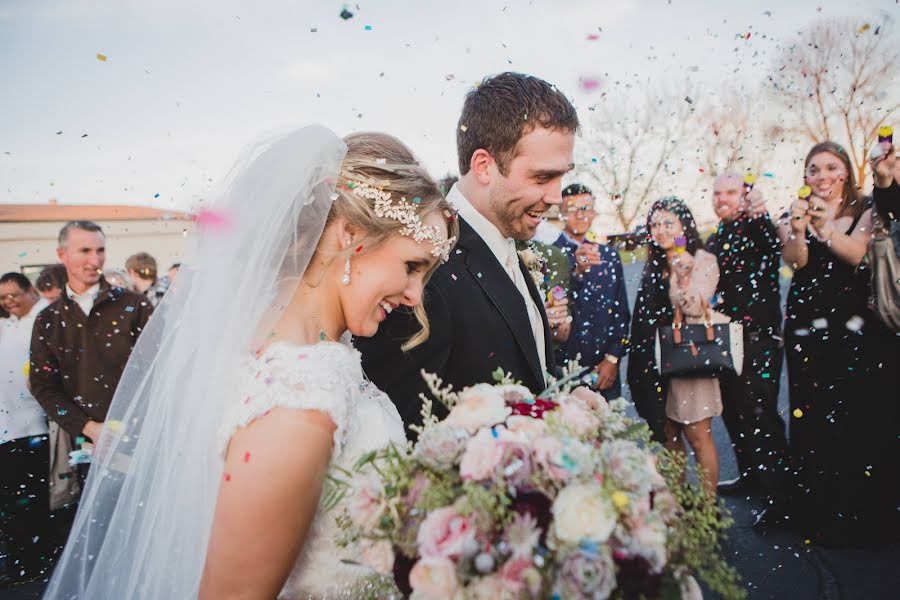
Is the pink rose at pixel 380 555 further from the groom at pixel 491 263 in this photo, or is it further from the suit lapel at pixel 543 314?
the suit lapel at pixel 543 314

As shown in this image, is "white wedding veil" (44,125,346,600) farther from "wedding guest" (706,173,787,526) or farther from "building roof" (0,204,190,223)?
"building roof" (0,204,190,223)

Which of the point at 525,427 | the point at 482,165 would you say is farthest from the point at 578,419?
the point at 482,165

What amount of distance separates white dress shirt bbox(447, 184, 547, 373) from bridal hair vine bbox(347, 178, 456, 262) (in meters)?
0.74

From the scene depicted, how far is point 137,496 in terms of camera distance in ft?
6.54

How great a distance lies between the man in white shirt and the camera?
492cm

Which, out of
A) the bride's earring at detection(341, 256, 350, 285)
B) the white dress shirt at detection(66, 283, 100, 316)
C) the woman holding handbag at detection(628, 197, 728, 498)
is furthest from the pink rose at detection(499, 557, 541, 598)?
the white dress shirt at detection(66, 283, 100, 316)

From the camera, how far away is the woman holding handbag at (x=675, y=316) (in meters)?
4.45

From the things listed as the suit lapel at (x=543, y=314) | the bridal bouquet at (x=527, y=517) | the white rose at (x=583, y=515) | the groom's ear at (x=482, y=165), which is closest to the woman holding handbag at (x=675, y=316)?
the suit lapel at (x=543, y=314)

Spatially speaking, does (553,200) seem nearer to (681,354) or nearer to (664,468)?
(664,468)

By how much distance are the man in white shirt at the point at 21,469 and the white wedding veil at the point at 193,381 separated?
3.62m

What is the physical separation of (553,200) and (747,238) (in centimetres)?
257

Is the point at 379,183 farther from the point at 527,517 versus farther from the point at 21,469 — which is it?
the point at 21,469

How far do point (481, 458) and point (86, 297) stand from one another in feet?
15.4

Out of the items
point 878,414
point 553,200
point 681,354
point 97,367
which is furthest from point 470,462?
point 97,367
